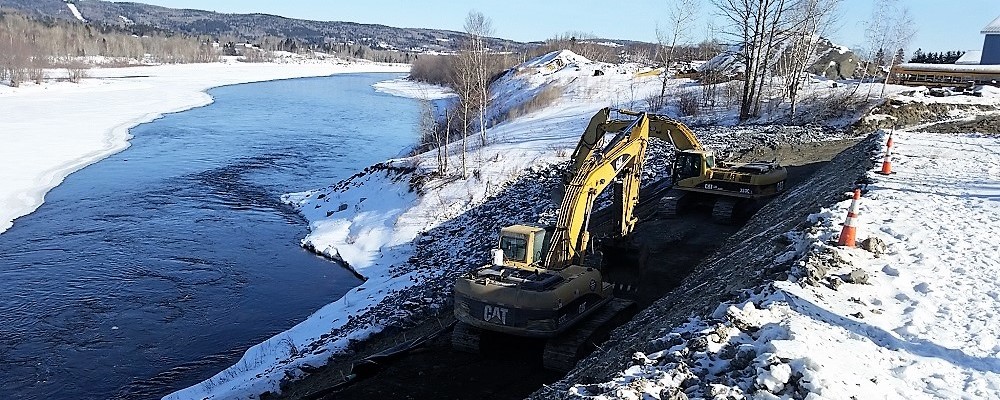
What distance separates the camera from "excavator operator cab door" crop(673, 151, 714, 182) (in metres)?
18.1

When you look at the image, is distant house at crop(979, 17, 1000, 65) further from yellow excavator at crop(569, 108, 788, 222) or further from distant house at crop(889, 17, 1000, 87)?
yellow excavator at crop(569, 108, 788, 222)

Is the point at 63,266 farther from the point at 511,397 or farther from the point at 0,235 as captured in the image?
the point at 511,397

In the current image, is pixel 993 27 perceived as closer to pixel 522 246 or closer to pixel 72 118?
pixel 522 246

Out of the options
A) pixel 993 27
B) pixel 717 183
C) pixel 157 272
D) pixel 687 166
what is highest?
pixel 993 27

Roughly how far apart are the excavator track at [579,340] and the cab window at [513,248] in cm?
143

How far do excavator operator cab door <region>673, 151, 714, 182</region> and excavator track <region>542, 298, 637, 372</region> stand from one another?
713 cm

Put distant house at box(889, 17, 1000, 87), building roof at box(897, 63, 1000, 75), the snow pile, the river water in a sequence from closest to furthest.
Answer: the snow pile, the river water, distant house at box(889, 17, 1000, 87), building roof at box(897, 63, 1000, 75)

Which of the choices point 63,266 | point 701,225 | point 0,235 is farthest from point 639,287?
point 0,235

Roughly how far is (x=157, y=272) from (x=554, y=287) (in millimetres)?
14239

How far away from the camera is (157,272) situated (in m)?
20.6

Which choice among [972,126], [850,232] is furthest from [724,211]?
[972,126]

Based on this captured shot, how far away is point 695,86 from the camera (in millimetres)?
43344

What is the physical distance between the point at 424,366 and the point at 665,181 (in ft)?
42.7

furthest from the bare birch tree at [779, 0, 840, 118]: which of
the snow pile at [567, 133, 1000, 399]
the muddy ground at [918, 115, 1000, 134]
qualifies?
the snow pile at [567, 133, 1000, 399]
